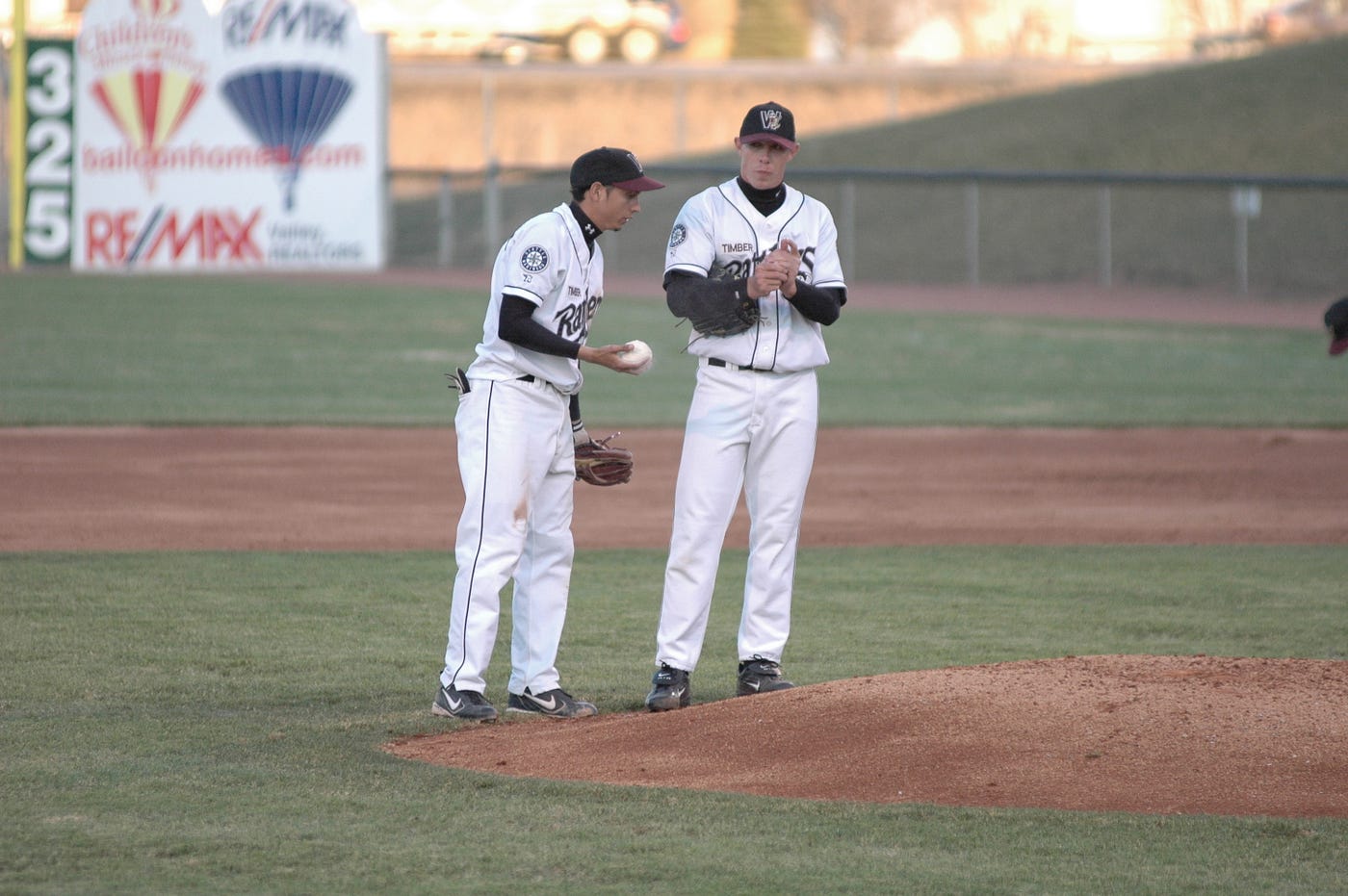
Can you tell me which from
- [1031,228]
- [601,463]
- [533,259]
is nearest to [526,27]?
[1031,228]

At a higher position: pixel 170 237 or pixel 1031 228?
pixel 1031 228

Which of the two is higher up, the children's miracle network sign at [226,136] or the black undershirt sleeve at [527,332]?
the children's miracle network sign at [226,136]

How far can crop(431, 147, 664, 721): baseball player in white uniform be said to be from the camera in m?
5.84

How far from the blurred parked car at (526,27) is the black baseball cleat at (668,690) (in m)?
41.4

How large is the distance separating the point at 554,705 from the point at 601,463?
894mm

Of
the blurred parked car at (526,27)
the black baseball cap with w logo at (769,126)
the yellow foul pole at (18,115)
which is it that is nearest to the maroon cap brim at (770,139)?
the black baseball cap with w logo at (769,126)

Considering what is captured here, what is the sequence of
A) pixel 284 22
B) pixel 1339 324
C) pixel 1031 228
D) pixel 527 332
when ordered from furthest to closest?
pixel 1031 228
pixel 284 22
pixel 527 332
pixel 1339 324

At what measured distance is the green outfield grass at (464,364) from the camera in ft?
51.0

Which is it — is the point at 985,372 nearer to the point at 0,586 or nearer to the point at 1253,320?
the point at 1253,320

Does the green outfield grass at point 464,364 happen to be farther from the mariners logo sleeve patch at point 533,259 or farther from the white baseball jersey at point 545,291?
the mariners logo sleeve patch at point 533,259

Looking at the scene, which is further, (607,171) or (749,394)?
(749,394)

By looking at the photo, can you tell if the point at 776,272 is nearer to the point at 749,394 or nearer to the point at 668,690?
the point at 749,394

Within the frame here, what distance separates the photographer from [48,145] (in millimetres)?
27312

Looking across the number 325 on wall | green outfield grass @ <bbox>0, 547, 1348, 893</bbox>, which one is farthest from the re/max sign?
green outfield grass @ <bbox>0, 547, 1348, 893</bbox>
